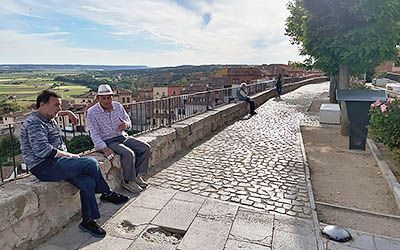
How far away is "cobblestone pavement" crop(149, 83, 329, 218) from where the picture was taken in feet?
13.8

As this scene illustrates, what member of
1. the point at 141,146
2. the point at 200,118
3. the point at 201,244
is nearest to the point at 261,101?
the point at 200,118

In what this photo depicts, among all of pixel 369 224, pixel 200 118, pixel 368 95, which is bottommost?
pixel 369 224

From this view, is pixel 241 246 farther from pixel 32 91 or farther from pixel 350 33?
pixel 350 33

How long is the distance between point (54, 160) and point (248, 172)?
10.3 feet

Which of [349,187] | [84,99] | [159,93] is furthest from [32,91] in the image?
[349,187]

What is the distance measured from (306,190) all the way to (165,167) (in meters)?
2.29

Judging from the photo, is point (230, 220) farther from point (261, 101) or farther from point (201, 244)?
point (261, 101)

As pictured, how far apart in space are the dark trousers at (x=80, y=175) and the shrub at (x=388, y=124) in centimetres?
485

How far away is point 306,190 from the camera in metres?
4.56

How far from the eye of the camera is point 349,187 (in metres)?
4.96

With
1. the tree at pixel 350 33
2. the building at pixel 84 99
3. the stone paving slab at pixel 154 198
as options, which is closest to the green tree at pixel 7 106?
the building at pixel 84 99

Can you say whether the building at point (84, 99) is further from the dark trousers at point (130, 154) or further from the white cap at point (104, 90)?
the dark trousers at point (130, 154)

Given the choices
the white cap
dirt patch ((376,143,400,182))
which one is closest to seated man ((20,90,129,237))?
the white cap

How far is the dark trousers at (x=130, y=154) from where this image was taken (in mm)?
4145
